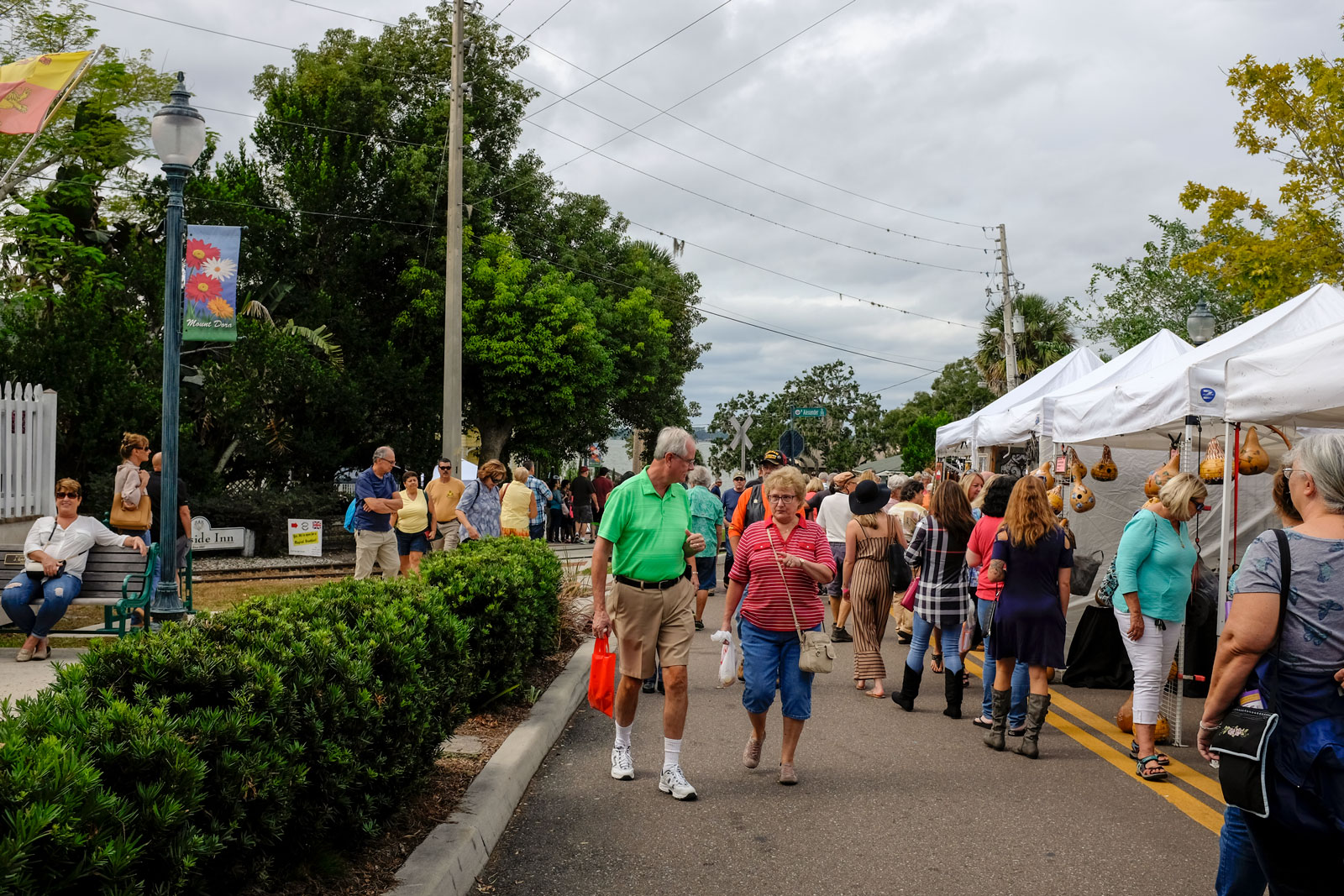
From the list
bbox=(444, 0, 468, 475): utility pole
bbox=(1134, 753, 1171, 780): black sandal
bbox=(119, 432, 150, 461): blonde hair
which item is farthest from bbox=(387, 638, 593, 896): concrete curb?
bbox=(444, 0, 468, 475): utility pole

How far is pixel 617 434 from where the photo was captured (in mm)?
42688

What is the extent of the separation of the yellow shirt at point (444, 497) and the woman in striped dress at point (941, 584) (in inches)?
278

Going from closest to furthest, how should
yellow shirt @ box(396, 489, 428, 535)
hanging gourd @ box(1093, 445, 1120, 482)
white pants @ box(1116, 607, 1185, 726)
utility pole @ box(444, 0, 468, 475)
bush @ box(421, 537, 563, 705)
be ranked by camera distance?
white pants @ box(1116, 607, 1185, 726)
bush @ box(421, 537, 563, 705)
hanging gourd @ box(1093, 445, 1120, 482)
yellow shirt @ box(396, 489, 428, 535)
utility pole @ box(444, 0, 468, 475)

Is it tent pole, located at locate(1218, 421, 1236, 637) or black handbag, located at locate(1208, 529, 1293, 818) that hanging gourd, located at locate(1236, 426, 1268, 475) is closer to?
tent pole, located at locate(1218, 421, 1236, 637)

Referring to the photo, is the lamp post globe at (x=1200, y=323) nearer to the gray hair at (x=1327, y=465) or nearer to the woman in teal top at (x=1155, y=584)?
the woman in teal top at (x=1155, y=584)

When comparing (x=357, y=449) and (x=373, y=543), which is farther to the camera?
(x=357, y=449)

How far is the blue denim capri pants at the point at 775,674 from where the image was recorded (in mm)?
6281

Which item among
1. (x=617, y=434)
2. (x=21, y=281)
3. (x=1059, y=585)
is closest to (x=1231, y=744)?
(x=1059, y=585)

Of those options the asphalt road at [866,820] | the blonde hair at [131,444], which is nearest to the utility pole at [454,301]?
the blonde hair at [131,444]

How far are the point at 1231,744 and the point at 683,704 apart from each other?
3202 mm

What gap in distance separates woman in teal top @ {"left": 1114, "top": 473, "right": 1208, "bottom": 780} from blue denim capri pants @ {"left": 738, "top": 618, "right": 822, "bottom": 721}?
1.94 m

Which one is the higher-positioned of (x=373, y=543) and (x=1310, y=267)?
(x=1310, y=267)

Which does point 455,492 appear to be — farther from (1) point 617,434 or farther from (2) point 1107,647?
(1) point 617,434

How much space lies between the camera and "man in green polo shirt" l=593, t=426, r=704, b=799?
6.10 meters
